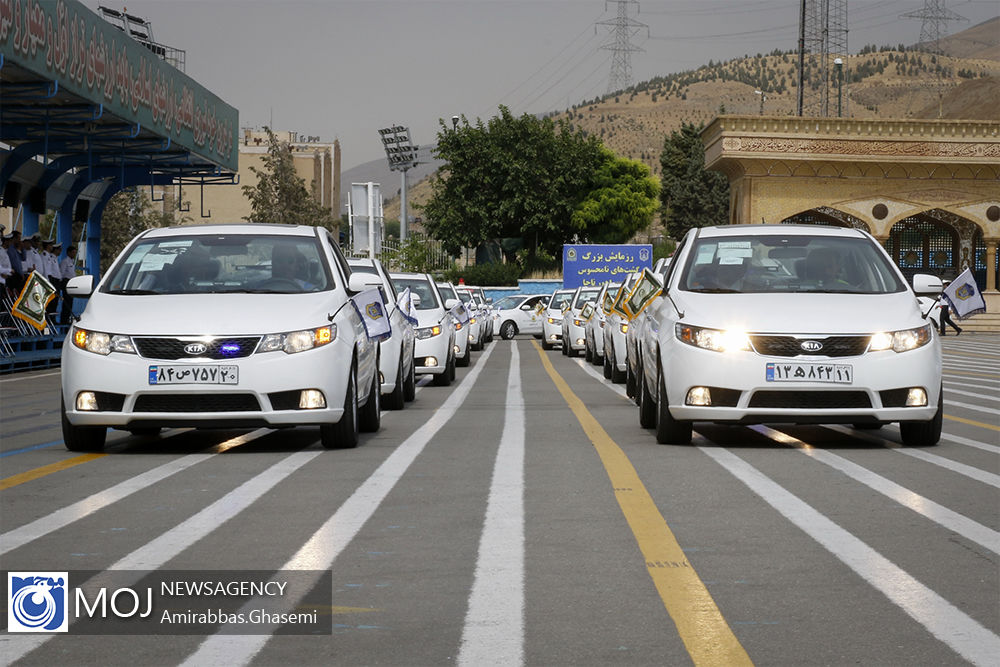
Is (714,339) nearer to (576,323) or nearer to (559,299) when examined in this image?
(576,323)

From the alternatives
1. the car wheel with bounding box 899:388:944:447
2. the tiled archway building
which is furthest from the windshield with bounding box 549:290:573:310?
the car wheel with bounding box 899:388:944:447

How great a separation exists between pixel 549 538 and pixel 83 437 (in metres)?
4.95

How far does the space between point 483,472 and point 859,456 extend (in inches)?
110

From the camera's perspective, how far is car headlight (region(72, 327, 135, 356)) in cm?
1023

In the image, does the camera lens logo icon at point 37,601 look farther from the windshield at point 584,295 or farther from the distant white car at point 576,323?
the windshield at point 584,295

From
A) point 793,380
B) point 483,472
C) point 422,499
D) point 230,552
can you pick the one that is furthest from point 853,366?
point 230,552

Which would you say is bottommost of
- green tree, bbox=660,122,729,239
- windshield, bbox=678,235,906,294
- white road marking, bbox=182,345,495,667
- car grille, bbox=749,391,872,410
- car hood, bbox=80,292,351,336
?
white road marking, bbox=182,345,495,667

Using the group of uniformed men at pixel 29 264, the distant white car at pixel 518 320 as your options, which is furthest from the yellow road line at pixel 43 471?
the distant white car at pixel 518 320

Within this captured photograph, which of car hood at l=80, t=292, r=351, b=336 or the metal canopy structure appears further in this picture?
the metal canopy structure

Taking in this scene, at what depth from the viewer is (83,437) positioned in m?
10.6

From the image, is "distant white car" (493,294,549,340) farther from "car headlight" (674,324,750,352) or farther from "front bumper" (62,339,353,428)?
"front bumper" (62,339,353,428)

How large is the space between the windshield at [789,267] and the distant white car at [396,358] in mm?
3573

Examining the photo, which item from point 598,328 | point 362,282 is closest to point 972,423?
point 362,282

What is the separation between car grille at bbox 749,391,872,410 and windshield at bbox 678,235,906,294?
4.23ft
